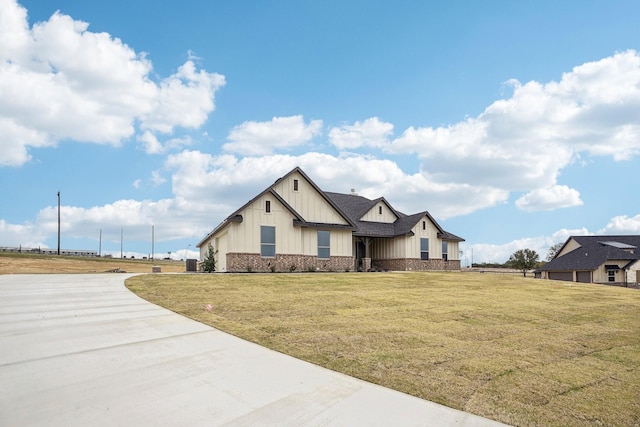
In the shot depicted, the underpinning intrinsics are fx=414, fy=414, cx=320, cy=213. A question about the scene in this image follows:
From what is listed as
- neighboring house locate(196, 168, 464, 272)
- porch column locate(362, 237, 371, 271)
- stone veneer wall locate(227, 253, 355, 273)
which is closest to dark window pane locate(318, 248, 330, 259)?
neighboring house locate(196, 168, 464, 272)

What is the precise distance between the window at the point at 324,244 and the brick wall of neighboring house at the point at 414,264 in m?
6.58

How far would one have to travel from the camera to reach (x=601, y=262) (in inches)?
1576

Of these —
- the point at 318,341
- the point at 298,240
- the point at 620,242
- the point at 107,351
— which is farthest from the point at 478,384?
the point at 620,242

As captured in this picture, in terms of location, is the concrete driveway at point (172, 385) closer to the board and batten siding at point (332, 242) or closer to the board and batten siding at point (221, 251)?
the board and batten siding at point (221, 251)

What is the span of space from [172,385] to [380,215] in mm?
29540

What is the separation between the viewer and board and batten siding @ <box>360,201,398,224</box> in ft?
109

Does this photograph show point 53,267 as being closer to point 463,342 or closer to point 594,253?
point 463,342

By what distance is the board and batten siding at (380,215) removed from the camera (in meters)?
33.2

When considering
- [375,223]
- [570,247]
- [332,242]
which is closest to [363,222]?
[375,223]

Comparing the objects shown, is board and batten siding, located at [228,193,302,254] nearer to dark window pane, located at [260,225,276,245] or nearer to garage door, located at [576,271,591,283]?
dark window pane, located at [260,225,276,245]

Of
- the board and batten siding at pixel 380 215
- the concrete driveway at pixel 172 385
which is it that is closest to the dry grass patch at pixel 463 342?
the concrete driveway at pixel 172 385

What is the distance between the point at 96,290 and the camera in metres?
13.9

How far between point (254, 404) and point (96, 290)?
11441mm

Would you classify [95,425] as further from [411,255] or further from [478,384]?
[411,255]
